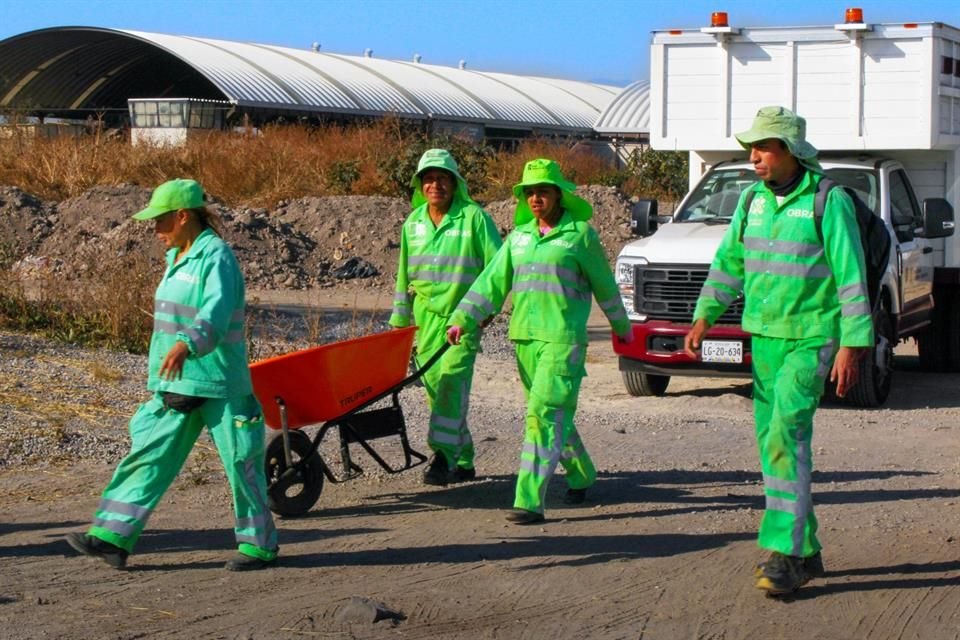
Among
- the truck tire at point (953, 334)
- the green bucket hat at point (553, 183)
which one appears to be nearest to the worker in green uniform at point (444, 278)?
the green bucket hat at point (553, 183)

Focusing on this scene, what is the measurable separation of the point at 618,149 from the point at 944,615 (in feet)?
152

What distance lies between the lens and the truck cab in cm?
1179

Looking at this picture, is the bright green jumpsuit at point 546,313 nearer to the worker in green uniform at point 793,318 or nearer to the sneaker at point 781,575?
the worker in green uniform at point 793,318

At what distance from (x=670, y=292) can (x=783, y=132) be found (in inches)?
227

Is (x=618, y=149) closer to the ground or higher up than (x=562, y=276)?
higher up

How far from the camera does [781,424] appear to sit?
20.4ft

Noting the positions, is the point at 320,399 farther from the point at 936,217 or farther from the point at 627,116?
the point at 627,116

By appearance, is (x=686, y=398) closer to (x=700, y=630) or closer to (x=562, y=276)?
(x=562, y=276)

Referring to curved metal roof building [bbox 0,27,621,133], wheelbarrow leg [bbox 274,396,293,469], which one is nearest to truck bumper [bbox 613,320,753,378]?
wheelbarrow leg [bbox 274,396,293,469]

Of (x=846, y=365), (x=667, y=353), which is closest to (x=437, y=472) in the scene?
(x=846, y=365)

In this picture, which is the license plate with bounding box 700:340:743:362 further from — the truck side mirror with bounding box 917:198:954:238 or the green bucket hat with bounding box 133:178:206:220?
the green bucket hat with bounding box 133:178:206:220

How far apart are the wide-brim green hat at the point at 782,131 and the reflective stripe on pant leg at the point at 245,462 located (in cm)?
245

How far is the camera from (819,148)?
1320cm

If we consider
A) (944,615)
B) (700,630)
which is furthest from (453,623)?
(944,615)
